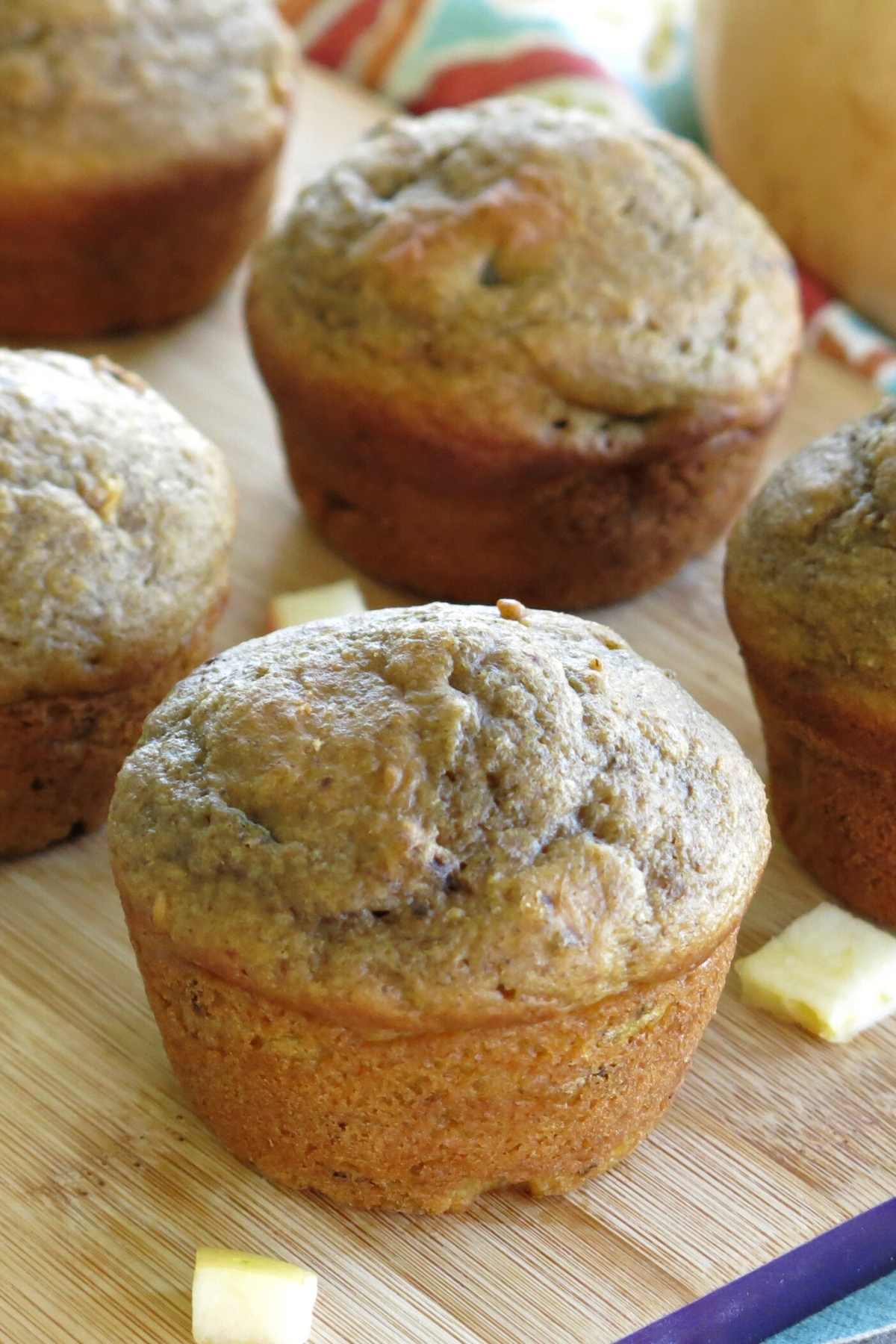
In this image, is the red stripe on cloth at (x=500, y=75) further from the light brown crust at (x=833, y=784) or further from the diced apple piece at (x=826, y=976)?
the diced apple piece at (x=826, y=976)

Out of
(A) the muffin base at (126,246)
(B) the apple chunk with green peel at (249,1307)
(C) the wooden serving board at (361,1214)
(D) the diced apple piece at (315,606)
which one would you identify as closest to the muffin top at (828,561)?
(C) the wooden serving board at (361,1214)

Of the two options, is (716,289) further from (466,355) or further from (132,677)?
(132,677)

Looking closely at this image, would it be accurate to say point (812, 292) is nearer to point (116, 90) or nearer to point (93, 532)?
point (116, 90)

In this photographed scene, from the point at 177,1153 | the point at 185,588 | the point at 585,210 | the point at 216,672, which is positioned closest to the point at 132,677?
the point at 185,588

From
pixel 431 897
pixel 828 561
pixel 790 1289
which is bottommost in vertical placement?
pixel 790 1289

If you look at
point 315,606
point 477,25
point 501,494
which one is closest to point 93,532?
point 315,606

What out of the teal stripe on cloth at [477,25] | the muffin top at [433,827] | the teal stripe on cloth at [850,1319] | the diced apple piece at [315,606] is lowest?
the diced apple piece at [315,606]
